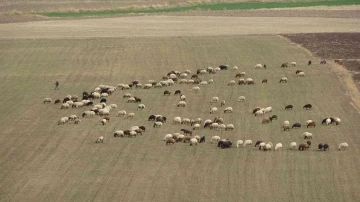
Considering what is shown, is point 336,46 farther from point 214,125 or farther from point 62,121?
point 62,121

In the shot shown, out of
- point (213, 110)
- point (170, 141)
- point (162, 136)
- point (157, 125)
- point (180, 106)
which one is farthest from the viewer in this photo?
point (180, 106)

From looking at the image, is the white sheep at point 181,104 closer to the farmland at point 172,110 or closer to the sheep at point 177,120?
the farmland at point 172,110

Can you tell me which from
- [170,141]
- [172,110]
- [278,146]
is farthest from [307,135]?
[172,110]

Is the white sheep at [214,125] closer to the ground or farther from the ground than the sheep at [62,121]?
closer to the ground

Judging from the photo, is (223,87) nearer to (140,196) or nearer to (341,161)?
(341,161)

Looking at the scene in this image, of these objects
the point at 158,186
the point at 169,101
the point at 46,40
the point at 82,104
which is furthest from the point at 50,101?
the point at 46,40

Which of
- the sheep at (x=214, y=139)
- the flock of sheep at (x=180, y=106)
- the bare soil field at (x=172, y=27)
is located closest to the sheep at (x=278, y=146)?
the flock of sheep at (x=180, y=106)
